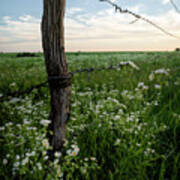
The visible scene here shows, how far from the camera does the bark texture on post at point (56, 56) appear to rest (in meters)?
1.99

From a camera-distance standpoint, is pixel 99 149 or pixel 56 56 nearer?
pixel 56 56

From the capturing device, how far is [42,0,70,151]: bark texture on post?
1993mm

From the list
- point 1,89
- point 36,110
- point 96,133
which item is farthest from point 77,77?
point 96,133

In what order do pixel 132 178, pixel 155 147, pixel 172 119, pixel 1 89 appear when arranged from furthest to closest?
pixel 1 89 → pixel 172 119 → pixel 155 147 → pixel 132 178

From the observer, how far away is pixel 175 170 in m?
2.20

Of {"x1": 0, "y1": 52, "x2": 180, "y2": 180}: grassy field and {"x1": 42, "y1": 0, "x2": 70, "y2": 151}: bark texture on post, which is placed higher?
{"x1": 42, "y1": 0, "x2": 70, "y2": 151}: bark texture on post

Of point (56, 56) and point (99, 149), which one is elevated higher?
point (56, 56)

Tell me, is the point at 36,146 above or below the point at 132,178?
above

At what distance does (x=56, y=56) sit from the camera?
82.3 inches

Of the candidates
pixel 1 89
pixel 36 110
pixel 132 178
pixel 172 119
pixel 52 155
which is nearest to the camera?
pixel 132 178

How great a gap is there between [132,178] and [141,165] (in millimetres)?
181

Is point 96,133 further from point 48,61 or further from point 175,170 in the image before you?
point 48,61

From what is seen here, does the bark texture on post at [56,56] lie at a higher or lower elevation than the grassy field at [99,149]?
higher

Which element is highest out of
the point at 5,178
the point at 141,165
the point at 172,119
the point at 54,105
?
the point at 54,105
